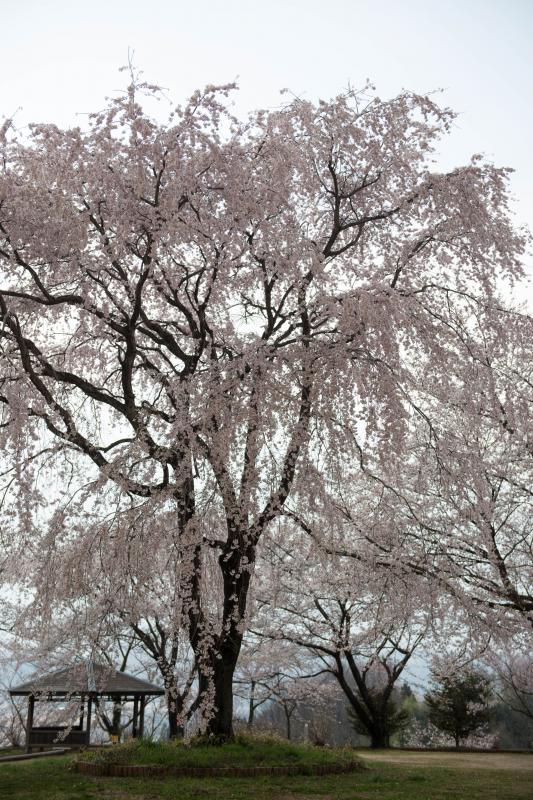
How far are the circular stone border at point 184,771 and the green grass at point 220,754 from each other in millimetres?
84

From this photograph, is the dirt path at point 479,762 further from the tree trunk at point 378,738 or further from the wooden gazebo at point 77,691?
the wooden gazebo at point 77,691

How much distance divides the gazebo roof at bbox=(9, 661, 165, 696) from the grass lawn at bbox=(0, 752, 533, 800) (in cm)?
285

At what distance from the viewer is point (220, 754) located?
387 inches

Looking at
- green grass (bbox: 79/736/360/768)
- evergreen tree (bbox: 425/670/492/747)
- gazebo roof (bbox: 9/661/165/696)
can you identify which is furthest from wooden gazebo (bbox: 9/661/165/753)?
evergreen tree (bbox: 425/670/492/747)

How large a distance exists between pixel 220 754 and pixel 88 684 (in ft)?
17.3

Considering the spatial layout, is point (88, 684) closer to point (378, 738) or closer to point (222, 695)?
point (222, 695)

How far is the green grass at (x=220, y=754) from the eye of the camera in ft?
31.5

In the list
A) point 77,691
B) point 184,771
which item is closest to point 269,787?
point 184,771

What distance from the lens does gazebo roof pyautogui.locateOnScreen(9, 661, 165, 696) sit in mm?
14016

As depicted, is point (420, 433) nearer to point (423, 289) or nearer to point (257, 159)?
point (423, 289)

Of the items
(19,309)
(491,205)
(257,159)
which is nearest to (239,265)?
(257,159)

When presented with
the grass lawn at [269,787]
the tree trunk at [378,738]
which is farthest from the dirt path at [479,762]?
the tree trunk at [378,738]

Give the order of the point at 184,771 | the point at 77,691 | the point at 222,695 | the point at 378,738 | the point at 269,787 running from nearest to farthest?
the point at 269,787 < the point at 184,771 < the point at 222,695 < the point at 77,691 < the point at 378,738

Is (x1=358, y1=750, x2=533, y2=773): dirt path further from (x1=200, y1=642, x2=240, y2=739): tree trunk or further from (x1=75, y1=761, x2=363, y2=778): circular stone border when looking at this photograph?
(x1=200, y1=642, x2=240, y2=739): tree trunk
